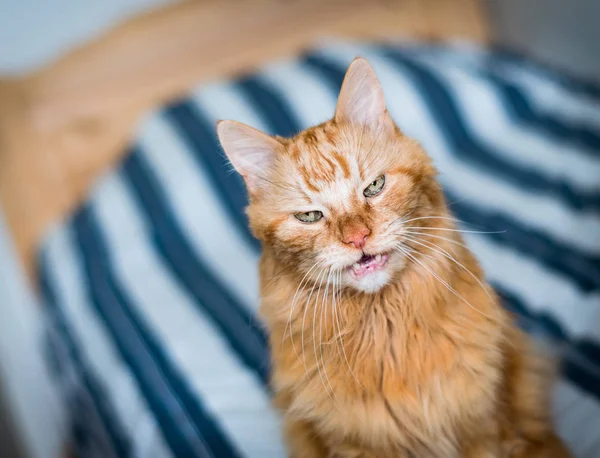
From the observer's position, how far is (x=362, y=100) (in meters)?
0.89

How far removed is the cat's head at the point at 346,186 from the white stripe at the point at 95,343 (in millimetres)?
704

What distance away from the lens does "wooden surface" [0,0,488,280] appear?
2.12m

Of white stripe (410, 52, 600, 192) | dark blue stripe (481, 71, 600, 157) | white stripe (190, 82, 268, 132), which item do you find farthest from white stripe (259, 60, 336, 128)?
dark blue stripe (481, 71, 600, 157)

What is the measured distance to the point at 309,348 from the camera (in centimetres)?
96

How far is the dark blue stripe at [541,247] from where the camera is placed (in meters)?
1.47

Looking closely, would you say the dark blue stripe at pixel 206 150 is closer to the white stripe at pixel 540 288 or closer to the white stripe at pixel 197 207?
the white stripe at pixel 197 207

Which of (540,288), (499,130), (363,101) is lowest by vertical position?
(540,288)

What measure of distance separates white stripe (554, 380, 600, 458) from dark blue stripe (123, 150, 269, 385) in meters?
0.61

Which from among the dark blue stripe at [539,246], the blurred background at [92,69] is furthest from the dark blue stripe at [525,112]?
the dark blue stripe at [539,246]

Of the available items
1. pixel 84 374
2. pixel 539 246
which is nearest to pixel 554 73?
pixel 539 246

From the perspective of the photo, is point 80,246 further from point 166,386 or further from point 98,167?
point 166,386

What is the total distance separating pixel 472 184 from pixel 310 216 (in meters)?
1.09

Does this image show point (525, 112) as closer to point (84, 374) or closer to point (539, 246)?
point (539, 246)

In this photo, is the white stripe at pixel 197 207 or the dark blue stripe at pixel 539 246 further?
the white stripe at pixel 197 207
